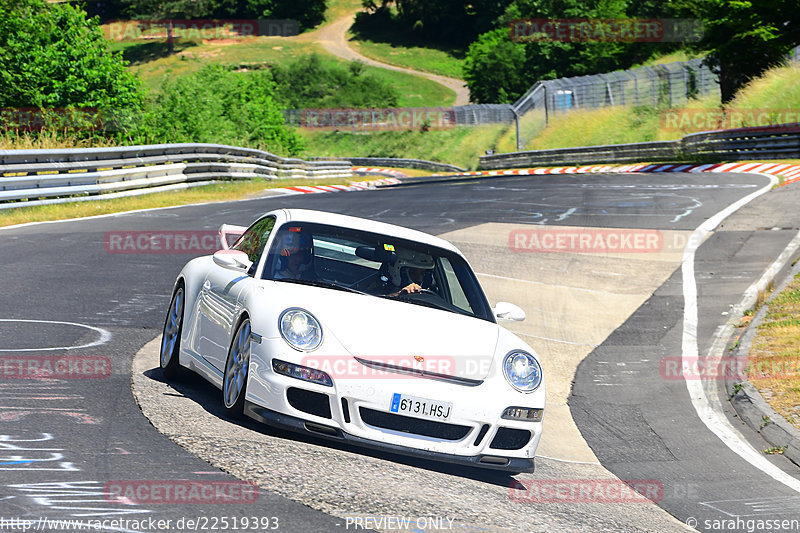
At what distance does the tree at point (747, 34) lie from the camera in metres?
44.0

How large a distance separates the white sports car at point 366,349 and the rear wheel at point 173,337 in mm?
174

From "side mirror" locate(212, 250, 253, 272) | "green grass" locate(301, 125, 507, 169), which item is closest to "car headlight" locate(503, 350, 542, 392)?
"side mirror" locate(212, 250, 253, 272)

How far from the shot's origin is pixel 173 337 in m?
7.93

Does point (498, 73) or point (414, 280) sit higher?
point (498, 73)

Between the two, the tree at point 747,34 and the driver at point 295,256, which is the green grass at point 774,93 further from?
the driver at point 295,256

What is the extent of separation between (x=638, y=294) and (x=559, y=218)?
7.05 metres

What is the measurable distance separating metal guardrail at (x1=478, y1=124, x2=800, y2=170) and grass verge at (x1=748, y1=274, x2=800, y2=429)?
23615 millimetres

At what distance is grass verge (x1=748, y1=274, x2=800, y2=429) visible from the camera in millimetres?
9336

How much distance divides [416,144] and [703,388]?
2612 inches

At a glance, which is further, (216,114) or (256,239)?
(216,114)

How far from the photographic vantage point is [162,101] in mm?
36688

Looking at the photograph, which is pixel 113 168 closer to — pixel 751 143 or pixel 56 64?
pixel 56 64

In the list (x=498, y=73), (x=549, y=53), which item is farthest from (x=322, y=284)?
(x=498, y=73)

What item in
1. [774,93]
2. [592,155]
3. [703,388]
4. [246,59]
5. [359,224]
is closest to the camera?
[359,224]
